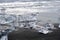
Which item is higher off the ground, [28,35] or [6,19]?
[6,19]

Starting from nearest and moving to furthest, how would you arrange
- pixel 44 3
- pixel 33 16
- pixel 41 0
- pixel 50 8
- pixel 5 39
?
pixel 5 39
pixel 33 16
pixel 50 8
pixel 44 3
pixel 41 0

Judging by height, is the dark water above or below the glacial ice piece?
A: below

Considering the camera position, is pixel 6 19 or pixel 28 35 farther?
pixel 6 19

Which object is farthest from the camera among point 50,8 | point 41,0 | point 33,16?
point 41,0

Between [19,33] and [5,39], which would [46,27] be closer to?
[19,33]

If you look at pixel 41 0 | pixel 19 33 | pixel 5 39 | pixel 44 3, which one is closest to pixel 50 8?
pixel 44 3

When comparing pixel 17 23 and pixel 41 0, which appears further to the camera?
pixel 41 0

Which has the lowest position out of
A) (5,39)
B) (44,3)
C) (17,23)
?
(5,39)

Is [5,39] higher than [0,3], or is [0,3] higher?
[0,3]

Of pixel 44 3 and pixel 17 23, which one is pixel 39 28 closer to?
pixel 17 23

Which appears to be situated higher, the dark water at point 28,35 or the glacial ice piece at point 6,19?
the glacial ice piece at point 6,19
